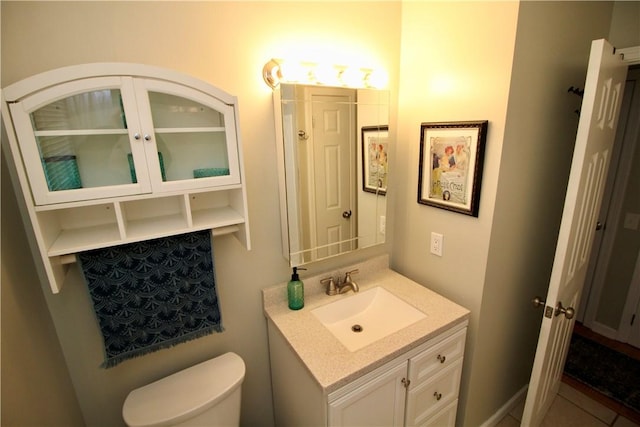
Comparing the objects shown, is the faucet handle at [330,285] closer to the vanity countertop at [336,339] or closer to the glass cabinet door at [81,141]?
the vanity countertop at [336,339]

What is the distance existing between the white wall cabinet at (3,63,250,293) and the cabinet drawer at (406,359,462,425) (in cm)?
101

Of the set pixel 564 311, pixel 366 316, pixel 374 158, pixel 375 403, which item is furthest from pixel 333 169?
pixel 564 311

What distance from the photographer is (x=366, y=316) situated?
1.54m

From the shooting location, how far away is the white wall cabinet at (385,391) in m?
1.08

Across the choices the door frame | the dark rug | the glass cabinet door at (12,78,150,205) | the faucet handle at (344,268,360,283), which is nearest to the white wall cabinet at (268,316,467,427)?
the faucet handle at (344,268,360,283)

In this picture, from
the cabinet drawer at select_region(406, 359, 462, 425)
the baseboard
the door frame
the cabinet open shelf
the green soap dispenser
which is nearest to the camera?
the cabinet open shelf

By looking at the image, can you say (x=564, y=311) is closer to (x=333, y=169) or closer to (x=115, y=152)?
(x=333, y=169)

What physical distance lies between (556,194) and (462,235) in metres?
0.66

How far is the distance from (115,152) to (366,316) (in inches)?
50.8

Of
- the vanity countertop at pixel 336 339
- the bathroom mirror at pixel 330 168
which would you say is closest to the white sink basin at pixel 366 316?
the vanity countertop at pixel 336 339

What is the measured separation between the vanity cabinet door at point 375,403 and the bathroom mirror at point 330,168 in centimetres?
59

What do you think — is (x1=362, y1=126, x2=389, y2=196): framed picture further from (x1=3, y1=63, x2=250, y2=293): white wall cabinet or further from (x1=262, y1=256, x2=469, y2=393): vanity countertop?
(x1=3, y1=63, x2=250, y2=293): white wall cabinet

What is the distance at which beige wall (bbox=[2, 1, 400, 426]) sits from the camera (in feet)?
3.07

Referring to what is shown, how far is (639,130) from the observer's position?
86.6 inches
